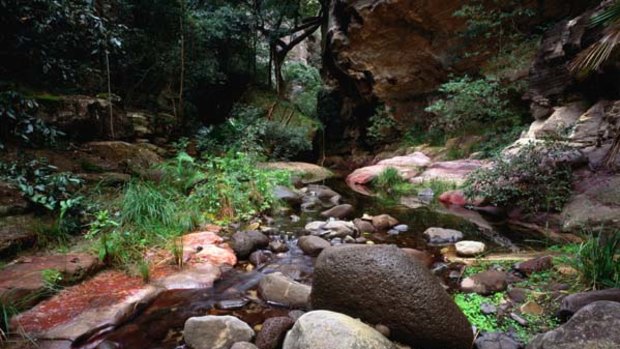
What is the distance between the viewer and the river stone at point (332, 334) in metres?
1.91

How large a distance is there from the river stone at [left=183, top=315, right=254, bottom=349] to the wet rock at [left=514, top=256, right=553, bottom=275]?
98.5 inches

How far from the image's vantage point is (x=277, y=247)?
435cm

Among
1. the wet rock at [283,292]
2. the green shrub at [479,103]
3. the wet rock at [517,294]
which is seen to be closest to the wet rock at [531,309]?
the wet rock at [517,294]

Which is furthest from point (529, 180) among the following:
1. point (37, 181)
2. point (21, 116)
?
point (21, 116)

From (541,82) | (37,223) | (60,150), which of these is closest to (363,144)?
(541,82)

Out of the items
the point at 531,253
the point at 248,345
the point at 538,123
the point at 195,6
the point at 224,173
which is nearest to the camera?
the point at 248,345

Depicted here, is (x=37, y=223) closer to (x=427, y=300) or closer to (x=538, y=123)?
(x=427, y=300)

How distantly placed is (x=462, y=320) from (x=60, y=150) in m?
5.97

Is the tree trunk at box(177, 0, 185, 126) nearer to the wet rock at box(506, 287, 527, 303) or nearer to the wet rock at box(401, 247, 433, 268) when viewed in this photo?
the wet rock at box(401, 247, 433, 268)

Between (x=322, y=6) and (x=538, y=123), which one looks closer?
(x=538, y=123)

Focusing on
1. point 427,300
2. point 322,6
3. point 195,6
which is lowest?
point 427,300

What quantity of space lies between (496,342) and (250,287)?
2.06m

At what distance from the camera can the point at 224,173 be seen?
20.4 feet

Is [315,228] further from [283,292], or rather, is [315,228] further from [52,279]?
[52,279]
